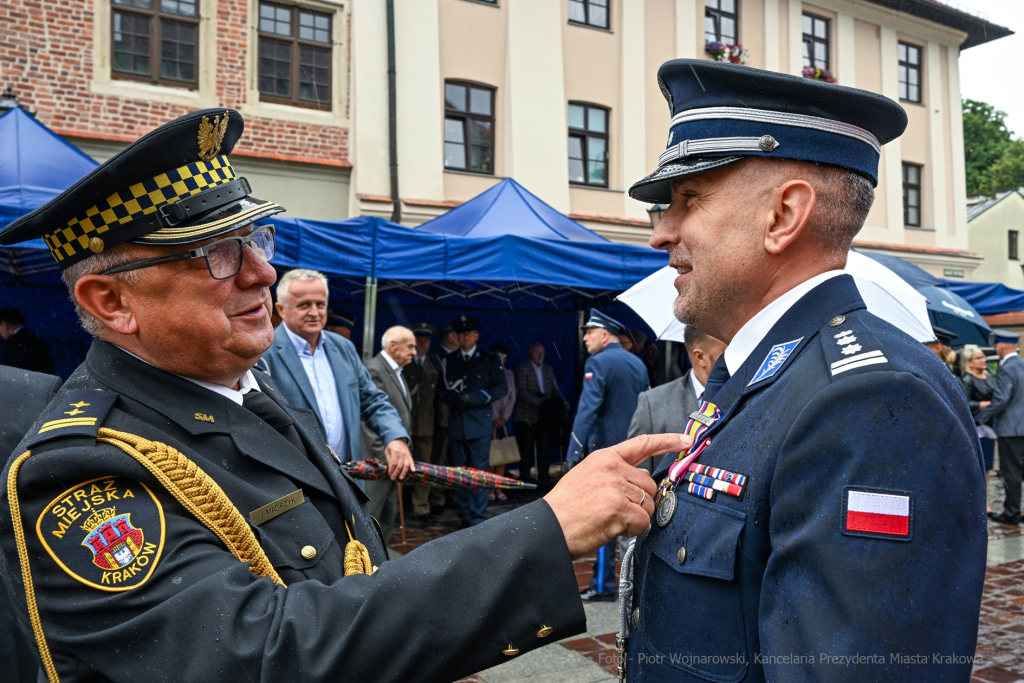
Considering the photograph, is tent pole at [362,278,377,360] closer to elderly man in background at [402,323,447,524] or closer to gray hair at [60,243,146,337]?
elderly man in background at [402,323,447,524]

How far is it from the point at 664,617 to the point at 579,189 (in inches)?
534

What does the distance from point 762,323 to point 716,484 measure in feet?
1.25

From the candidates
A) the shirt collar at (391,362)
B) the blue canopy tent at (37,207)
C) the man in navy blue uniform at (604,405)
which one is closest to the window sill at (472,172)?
the blue canopy tent at (37,207)

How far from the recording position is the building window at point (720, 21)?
1636 cm

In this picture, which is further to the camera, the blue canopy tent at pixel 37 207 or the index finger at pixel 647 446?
the blue canopy tent at pixel 37 207

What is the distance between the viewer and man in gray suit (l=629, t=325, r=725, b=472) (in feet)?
13.3

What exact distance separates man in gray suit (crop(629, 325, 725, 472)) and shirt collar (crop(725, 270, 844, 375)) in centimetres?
243

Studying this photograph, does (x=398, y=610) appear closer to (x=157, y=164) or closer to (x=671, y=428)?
(x=157, y=164)

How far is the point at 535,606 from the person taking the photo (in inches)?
50.5

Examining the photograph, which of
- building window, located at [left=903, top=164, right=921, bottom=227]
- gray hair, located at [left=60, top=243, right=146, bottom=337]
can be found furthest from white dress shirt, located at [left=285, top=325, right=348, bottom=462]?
building window, located at [left=903, top=164, right=921, bottom=227]

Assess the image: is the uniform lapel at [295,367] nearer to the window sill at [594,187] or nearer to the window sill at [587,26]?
the window sill at [594,187]

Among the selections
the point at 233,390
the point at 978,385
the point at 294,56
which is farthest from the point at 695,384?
the point at 294,56

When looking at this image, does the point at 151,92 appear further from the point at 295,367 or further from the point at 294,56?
the point at 295,367

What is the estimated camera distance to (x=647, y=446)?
59.2 inches
